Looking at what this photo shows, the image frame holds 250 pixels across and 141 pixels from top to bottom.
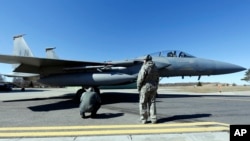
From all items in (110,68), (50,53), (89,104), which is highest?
(50,53)

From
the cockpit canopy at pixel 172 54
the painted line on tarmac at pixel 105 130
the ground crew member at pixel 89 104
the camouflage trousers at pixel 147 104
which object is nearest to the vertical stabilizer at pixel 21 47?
the cockpit canopy at pixel 172 54

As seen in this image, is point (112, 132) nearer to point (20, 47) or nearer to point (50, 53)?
point (20, 47)

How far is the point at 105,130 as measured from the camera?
240 inches

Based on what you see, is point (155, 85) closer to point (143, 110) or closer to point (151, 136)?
point (143, 110)

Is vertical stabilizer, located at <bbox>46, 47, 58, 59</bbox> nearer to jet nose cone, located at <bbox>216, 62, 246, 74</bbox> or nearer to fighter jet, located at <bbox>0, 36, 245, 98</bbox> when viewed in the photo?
fighter jet, located at <bbox>0, 36, 245, 98</bbox>

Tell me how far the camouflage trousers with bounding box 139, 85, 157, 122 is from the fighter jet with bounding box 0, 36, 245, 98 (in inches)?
253

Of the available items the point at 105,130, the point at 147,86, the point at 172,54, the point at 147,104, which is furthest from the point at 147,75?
the point at 172,54

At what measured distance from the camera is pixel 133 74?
1441 cm

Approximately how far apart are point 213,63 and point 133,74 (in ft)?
19.6

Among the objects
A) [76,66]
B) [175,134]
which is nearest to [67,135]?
[175,134]

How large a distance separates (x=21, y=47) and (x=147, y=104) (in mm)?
16415

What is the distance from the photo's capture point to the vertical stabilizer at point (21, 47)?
2022 cm

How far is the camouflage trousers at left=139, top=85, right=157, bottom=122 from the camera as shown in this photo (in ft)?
23.9

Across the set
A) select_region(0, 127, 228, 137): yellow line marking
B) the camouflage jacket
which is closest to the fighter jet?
the camouflage jacket
